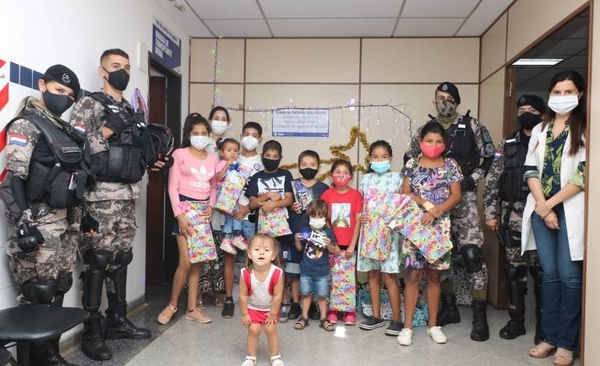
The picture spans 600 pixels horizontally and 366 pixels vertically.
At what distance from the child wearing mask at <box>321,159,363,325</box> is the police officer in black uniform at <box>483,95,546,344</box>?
38.7 inches

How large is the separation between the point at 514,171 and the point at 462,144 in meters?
0.46

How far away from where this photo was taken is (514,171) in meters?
2.94

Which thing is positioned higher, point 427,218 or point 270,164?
point 270,164

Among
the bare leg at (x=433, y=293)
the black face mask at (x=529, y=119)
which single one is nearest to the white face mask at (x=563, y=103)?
the black face mask at (x=529, y=119)

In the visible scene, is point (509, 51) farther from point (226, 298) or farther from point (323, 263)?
point (226, 298)

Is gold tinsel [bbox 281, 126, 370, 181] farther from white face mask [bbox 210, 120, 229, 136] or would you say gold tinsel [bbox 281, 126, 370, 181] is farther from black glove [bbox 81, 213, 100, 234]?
black glove [bbox 81, 213, 100, 234]

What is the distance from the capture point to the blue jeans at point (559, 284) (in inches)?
97.4

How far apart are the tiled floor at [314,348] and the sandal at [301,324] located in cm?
5

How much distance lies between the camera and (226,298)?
3.54 metres

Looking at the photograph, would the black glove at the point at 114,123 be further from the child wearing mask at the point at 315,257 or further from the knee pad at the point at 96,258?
the child wearing mask at the point at 315,257

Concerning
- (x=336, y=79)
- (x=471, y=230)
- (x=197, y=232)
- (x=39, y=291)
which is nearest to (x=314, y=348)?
(x=197, y=232)

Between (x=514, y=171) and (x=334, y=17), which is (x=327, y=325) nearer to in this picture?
(x=514, y=171)

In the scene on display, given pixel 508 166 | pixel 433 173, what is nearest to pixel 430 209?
pixel 433 173

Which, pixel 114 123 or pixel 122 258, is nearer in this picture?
pixel 114 123
